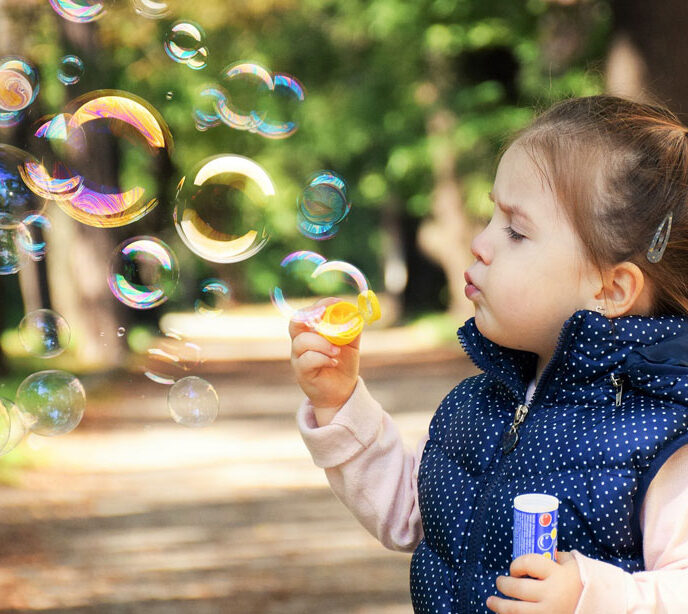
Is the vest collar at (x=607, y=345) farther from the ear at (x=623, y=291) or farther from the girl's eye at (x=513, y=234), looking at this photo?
the girl's eye at (x=513, y=234)

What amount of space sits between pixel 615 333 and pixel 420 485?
0.48 m

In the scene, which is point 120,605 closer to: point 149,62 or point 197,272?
point 149,62

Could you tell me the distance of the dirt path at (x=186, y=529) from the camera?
436cm

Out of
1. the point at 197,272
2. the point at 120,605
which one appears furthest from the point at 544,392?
the point at 197,272

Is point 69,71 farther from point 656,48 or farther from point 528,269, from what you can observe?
point 656,48

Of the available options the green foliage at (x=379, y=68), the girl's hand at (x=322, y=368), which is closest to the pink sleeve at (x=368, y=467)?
the girl's hand at (x=322, y=368)

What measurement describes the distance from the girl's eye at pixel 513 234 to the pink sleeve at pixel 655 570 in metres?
0.43

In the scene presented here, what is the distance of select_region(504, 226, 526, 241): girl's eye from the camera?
5.47ft

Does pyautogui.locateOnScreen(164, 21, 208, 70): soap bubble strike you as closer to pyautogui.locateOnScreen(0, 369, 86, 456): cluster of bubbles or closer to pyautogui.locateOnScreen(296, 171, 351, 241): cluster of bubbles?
pyautogui.locateOnScreen(296, 171, 351, 241): cluster of bubbles

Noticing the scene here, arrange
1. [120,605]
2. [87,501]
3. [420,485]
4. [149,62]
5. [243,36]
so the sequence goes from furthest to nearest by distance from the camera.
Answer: [243,36]
[149,62]
[87,501]
[120,605]
[420,485]

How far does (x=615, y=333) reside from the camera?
1.60 metres

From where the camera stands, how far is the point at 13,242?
2969 mm

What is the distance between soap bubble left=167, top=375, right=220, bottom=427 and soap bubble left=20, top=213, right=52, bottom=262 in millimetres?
611

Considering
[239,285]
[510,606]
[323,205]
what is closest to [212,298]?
[323,205]
